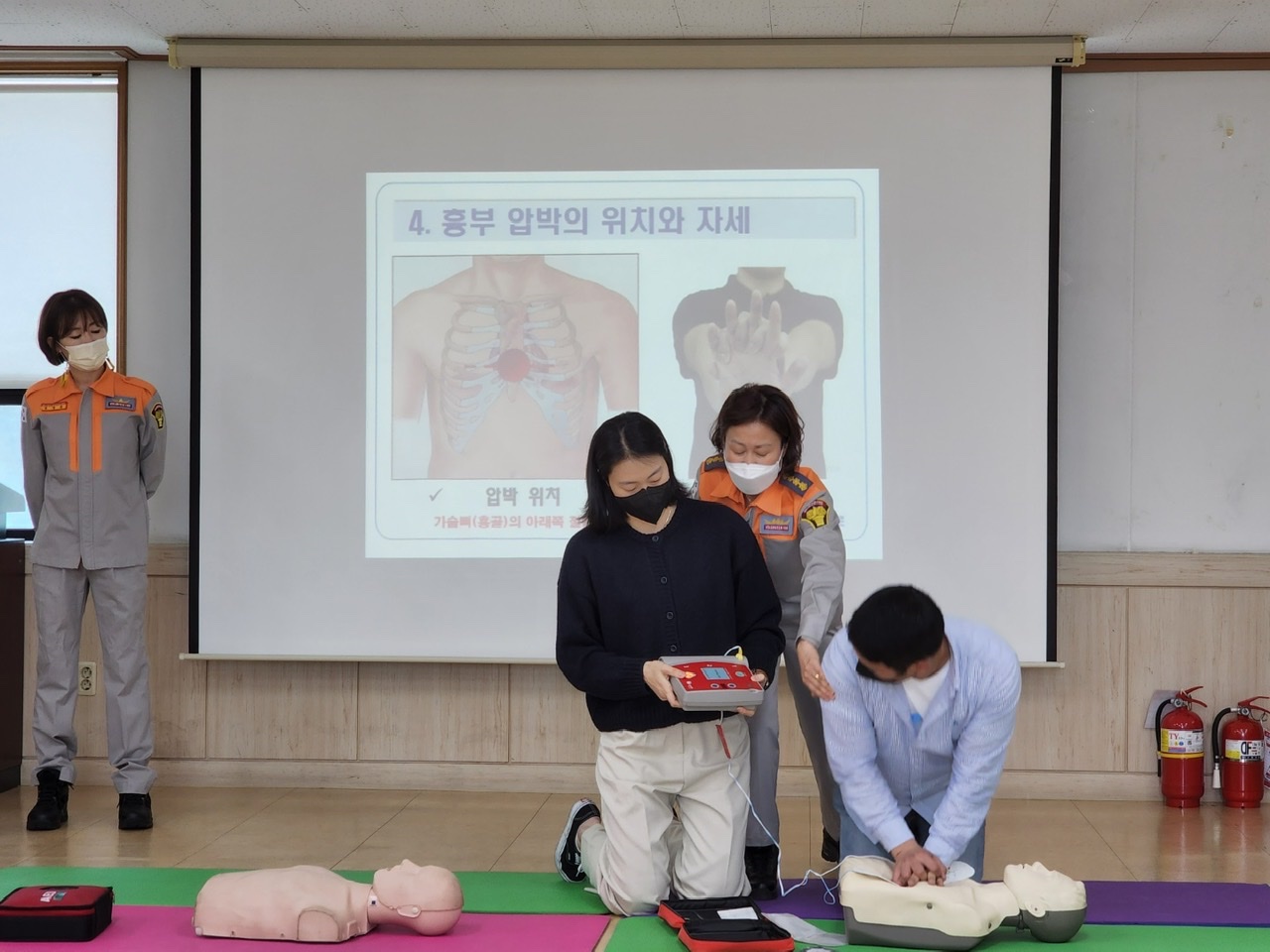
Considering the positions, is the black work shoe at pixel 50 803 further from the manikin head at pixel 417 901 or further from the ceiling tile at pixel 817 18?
the ceiling tile at pixel 817 18

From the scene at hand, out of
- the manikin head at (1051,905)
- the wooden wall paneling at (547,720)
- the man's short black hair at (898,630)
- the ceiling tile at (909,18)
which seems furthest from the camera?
the wooden wall paneling at (547,720)

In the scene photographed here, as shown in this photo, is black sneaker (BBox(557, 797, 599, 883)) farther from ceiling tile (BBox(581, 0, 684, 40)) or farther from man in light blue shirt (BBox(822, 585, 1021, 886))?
ceiling tile (BBox(581, 0, 684, 40))

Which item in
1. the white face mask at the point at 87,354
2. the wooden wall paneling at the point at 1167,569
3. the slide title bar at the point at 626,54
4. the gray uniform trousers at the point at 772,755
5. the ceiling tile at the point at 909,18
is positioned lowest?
the gray uniform trousers at the point at 772,755

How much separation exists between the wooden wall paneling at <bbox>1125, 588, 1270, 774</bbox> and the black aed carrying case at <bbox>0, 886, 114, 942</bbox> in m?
3.24

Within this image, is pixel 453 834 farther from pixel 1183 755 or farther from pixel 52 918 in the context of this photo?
pixel 1183 755

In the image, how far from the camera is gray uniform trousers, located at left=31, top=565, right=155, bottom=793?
12.5ft

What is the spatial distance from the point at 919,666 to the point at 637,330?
2052 mm

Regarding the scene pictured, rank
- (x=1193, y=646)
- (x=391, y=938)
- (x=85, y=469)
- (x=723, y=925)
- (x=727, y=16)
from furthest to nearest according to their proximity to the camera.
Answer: (x=1193, y=646) < (x=727, y=16) < (x=85, y=469) < (x=391, y=938) < (x=723, y=925)

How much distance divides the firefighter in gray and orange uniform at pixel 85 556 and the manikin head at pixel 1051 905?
2.59 meters

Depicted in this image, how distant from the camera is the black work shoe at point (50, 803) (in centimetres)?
374

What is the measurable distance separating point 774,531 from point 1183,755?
1.89m

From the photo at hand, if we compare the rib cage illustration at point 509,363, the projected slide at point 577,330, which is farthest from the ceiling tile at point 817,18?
the rib cage illustration at point 509,363

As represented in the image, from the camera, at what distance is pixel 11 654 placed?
4.28m

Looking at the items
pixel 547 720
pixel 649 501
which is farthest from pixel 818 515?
pixel 547 720
